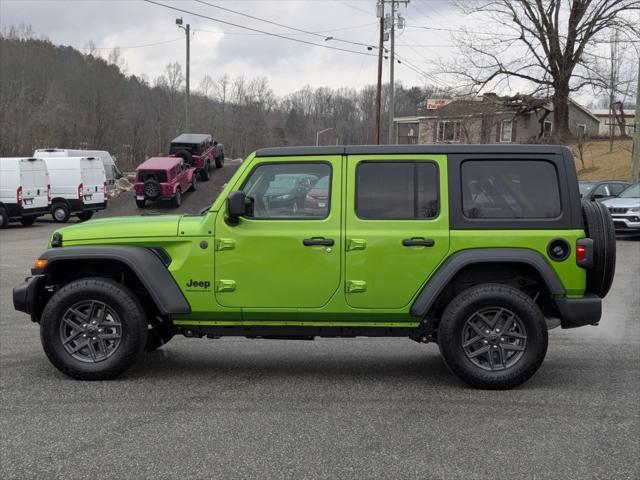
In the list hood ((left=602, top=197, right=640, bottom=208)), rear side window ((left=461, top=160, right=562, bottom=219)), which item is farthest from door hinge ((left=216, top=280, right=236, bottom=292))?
hood ((left=602, top=197, right=640, bottom=208))

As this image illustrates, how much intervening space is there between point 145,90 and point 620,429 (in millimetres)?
87944

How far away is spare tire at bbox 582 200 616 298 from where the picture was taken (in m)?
5.66

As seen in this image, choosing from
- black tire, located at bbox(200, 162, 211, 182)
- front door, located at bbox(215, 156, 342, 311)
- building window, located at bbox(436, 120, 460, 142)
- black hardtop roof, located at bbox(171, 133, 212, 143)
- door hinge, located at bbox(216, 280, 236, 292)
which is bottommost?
door hinge, located at bbox(216, 280, 236, 292)

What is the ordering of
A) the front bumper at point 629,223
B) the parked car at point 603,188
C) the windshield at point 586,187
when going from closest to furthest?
1. the front bumper at point 629,223
2. the parked car at point 603,188
3. the windshield at point 586,187

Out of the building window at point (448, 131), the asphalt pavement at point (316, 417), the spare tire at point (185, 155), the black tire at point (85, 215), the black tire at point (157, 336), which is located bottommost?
the asphalt pavement at point (316, 417)

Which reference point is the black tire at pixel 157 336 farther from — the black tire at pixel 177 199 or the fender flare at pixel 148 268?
the black tire at pixel 177 199

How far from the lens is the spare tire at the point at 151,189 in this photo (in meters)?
→ 30.6

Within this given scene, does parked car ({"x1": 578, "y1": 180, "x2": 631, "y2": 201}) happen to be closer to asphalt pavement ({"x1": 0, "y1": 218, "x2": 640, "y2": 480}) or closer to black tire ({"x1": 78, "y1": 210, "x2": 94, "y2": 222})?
asphalt pavement ({"x1": 0, "y1": 218, "x2": 640, "y2": 480})

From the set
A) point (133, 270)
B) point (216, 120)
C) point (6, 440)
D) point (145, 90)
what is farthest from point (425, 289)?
point (216, 120)

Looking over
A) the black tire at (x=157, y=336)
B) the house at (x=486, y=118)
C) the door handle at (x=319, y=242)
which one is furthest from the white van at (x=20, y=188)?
the house at (x=486, y=118)

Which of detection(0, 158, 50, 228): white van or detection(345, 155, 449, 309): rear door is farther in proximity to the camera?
detection(0, 158, 50, 228): white van

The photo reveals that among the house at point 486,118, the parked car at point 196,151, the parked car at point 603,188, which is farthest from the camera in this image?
the house at point 486,118

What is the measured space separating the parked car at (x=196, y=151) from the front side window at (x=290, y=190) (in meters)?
30.1

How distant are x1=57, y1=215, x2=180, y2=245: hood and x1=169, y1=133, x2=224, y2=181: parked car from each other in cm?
2981
